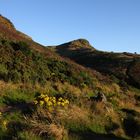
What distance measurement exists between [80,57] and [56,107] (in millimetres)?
39315

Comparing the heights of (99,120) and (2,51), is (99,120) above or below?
below

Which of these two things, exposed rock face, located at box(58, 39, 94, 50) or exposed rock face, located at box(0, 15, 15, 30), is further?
exposed rock face, located at box(58, 39, 94, 50)

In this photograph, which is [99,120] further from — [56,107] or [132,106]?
[132,106]

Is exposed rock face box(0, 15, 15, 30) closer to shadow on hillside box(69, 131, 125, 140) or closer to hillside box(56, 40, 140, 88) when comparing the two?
hillside box(56, 40, 140, 88)

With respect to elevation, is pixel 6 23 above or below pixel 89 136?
above

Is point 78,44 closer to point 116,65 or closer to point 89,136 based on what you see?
point 116,65

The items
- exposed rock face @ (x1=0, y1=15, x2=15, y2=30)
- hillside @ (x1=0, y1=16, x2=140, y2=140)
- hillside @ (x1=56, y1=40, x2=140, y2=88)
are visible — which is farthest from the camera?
exposed rock face @ (x1=0, y1=15, x2=15, y2=30)

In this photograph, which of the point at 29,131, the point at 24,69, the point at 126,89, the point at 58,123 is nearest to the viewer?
the point at 29,131

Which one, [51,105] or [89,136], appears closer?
[89,136]

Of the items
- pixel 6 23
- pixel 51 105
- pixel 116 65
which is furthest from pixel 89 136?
pixel 6 23

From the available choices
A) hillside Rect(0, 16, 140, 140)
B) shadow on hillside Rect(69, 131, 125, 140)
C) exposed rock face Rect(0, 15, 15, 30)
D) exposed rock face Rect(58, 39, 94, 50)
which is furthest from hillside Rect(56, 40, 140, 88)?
exposed rock face Rect(58, 39, 94, 50)

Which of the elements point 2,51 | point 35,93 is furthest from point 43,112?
point 2,51

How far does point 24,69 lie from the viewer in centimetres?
2127

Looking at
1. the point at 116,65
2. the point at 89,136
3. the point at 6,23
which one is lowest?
the point at 89,136
